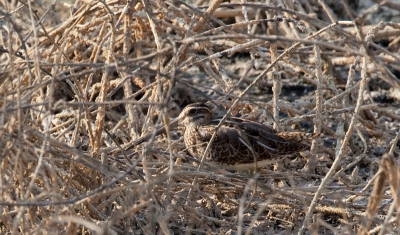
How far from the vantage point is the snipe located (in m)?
5.16

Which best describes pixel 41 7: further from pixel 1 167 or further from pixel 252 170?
pixel 1 167

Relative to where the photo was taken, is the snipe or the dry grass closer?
the dry grass

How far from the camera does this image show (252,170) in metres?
5.49

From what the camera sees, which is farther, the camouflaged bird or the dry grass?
the camouflaged bird

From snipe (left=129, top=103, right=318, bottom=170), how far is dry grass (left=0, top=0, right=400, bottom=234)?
15 cm

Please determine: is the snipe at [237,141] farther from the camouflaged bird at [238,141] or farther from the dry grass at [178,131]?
the dry grass at [178,131]

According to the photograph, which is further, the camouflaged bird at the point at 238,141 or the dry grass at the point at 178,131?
the camouflaged bird at the point at 238,141

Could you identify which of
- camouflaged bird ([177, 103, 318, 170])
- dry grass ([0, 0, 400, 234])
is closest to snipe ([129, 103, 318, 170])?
camouflaged bird ([177, 103, 318, 170])

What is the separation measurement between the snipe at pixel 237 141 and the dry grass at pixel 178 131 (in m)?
0.15

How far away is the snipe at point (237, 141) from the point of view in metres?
5.16

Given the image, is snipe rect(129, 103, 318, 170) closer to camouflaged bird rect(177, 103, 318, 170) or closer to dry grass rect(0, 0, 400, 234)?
camouflaged bird rect(177, 103, 318, 170)

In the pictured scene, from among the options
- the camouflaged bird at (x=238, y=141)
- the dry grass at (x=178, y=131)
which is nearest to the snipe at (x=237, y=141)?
the camouflaged bird at (x=238, y=141)

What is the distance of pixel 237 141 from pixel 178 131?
112 cm

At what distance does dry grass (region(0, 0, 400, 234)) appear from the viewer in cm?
352
